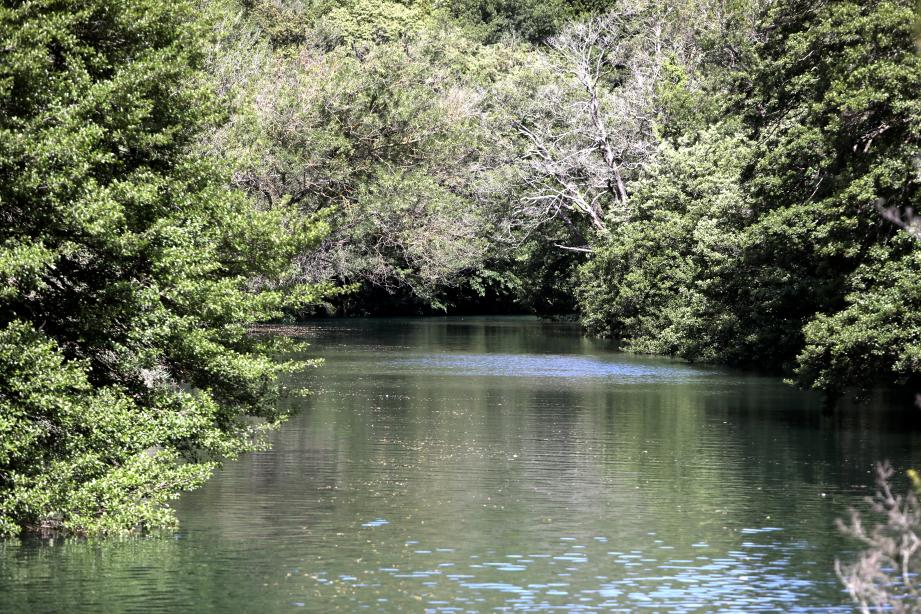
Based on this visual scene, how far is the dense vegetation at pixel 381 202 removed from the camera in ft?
58.9

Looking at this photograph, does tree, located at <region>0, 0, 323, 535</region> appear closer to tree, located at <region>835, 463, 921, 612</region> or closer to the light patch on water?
tree, located at <region>835, 463, 921, 612</region>

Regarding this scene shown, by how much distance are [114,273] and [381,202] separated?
43.7m

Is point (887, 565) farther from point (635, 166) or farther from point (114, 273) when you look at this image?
point (635, 166)

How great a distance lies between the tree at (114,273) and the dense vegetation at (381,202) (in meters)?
0.05

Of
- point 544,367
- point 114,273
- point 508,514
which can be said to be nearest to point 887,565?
point 508,514

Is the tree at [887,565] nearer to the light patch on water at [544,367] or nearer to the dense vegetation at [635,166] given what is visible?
the dense vegetation at [635,166]

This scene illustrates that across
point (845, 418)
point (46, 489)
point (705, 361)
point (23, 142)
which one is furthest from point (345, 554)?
point (705, 361)

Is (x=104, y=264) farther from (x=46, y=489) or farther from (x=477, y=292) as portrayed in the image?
(x=477, y=292)

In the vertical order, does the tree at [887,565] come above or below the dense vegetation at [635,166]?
below

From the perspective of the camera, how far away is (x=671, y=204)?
184 ft

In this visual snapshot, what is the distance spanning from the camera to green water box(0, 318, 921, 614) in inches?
607

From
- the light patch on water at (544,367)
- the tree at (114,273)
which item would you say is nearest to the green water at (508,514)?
the tree at (114,273)

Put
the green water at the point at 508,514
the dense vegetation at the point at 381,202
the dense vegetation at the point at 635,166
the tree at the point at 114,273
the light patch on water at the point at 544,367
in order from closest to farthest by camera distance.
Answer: the green water at the point at 508,514
the tree at the point at 114,273
the dense vegetation at the point at 381,202
the dense vegetation at the point at 635,166
the light patch on water at the point at 544,367

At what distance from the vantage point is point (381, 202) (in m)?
62.8
